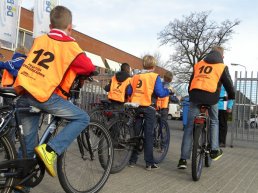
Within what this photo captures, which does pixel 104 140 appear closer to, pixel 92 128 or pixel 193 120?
pixel 92 128

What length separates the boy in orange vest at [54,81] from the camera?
3.82 m

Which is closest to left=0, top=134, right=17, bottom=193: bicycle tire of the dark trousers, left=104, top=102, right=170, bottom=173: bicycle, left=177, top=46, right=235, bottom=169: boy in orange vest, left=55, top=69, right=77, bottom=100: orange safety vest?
left=55, top=69, right=77, bottom=100: orange safety vest

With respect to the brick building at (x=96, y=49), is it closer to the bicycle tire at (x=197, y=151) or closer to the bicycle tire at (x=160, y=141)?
the bicycle tire at (x=160, y=141)

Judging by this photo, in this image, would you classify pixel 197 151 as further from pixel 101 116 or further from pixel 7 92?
pixel 7 92

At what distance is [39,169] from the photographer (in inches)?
151

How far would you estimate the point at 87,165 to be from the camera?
15.0 ft

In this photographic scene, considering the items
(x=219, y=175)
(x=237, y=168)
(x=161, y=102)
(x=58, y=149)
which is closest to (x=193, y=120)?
(x=219, y=175)

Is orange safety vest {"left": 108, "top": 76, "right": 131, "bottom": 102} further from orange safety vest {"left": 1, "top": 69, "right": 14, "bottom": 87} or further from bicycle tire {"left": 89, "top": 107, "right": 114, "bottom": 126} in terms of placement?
orange safety vest {"left": 1, "top": 69, "right": 14, "bottom": 87}

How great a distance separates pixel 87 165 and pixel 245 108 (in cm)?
778

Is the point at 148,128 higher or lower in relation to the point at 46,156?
higher

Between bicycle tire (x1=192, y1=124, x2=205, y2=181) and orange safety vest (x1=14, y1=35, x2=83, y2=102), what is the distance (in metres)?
2.58

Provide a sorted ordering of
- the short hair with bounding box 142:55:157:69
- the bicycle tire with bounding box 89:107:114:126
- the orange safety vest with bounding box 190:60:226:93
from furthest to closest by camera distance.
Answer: the bicycle tire with bounding box 89:107:114:126, the short hair with bounding box 142:55:157:69, the orange safety vest with bounding box 190:60:226:93

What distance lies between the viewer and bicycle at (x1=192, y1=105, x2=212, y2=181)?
225 inches

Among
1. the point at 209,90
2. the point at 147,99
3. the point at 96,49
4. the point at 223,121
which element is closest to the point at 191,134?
the point at 209,90
